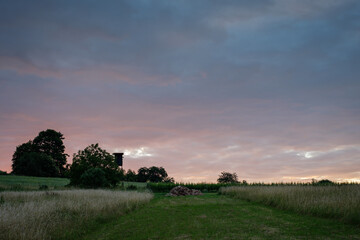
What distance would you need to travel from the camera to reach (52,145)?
2510 inches

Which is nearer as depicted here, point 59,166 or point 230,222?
point 230,222

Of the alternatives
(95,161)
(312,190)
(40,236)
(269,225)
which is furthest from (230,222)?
(95,161)

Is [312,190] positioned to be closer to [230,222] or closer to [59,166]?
[230,222]

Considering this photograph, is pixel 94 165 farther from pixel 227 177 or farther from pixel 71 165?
pixel 227 177

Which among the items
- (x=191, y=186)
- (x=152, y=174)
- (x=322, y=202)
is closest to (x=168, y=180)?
(x=152, y=174)

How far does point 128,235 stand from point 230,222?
473cm

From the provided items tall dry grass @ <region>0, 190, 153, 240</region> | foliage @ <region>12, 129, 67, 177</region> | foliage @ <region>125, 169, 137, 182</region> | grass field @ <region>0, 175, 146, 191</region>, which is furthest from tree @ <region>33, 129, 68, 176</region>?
tall dry grass @ <region>0, 190, 153, 240</region>

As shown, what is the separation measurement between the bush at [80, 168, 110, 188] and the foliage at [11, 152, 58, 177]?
24883 mm

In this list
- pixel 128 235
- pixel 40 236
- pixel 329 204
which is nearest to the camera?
pixel 40 236

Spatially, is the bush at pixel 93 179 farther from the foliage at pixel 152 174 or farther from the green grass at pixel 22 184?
the foliage at pixel 152 174

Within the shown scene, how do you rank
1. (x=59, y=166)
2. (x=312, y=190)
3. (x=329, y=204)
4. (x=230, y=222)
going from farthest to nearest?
1. (x=59, y=166)
2. (x=312, y=190)
3. (x=329, y=204)
4. (x=230, y=222)

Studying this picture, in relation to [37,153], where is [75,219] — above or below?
below

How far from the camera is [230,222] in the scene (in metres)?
12.2

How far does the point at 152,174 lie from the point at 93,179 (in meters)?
55.9
